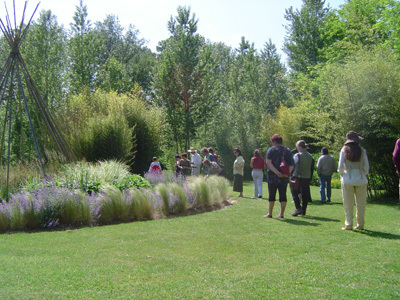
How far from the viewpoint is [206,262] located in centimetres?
578

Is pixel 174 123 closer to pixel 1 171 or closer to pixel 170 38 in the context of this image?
pixel 170 38

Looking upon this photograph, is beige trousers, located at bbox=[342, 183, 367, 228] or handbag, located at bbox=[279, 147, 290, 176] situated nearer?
beige trousers, located at bbox=[342, 183, 367, 228]

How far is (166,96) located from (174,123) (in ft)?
6.71

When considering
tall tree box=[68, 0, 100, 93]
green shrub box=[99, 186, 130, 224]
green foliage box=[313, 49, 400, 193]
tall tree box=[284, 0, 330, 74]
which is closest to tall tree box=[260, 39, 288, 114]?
tall tree box=[284, 0, 330, 74]

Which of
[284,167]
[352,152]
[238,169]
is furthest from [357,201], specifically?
[238,169]

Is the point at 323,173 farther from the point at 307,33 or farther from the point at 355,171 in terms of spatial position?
the point at 307,33

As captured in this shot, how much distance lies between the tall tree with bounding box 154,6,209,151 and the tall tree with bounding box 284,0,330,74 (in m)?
14.5

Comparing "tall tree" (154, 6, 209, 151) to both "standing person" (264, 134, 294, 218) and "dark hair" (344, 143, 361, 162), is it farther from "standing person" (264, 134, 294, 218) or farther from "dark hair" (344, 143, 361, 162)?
"dark hair" (344, 143, 361, 162)

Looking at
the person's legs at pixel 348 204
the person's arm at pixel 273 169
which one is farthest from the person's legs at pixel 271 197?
the person's legs at pixel 348 204

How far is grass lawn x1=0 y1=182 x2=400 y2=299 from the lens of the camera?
4.60m

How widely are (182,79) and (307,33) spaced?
56.4 ft

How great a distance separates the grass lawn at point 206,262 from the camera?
460 centimetres

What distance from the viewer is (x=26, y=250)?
258 inches

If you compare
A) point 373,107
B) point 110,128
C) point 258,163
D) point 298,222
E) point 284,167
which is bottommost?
point 298,222
